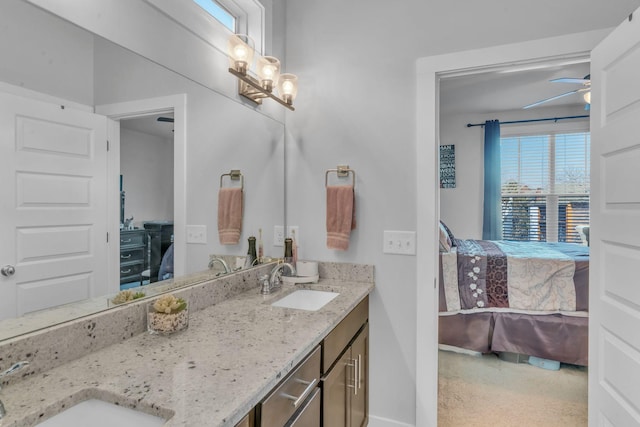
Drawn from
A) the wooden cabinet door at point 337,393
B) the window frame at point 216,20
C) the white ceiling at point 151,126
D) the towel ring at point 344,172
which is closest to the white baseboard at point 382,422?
the wooden cabinet door at point 337,393

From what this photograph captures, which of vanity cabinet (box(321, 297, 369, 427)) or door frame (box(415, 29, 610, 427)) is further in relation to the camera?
door frame (box(415, 29, 610, 427))

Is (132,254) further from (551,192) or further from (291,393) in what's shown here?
(551,192)

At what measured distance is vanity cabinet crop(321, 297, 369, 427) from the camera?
1336mm

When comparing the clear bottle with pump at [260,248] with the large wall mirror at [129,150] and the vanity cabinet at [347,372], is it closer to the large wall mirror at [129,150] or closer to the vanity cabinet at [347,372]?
the large wall mirror at [129,150]

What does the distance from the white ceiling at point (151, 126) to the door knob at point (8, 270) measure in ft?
1.71

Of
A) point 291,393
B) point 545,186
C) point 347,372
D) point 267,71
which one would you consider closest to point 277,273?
point 347,372

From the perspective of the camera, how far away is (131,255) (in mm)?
1231

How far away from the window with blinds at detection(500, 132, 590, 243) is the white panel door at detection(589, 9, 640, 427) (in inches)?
153

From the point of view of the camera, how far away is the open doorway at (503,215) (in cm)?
225

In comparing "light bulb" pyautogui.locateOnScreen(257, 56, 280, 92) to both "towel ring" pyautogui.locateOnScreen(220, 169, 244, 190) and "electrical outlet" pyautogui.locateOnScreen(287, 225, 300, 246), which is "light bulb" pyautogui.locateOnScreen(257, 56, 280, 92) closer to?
"towel ring" pyautogui.locateOnScreen(220, 169, 244, 190)

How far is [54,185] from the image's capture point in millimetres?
954

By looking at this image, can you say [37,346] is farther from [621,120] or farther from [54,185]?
[621,120]

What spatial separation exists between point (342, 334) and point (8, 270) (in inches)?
45.3

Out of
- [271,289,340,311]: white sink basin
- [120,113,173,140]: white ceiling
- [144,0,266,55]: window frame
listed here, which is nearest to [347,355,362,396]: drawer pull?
[271,289,340,311]: white sink basin
